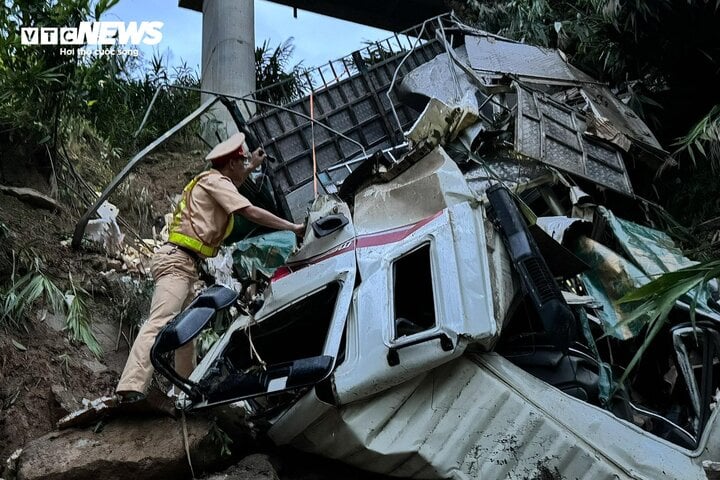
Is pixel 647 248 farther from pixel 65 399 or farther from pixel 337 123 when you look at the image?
pixel 65 399

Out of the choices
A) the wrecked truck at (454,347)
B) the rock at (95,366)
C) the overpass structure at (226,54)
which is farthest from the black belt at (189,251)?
the overpass structure at (226,54)

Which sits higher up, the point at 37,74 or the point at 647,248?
the point at 37,74

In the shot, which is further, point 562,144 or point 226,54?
point 226,54

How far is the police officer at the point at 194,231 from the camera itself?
385cm

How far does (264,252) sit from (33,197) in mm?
2351

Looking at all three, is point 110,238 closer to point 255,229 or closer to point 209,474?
point 255,229

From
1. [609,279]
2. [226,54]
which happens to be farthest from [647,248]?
[226,54]

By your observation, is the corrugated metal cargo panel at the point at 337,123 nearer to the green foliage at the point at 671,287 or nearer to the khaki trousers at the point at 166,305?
the khaki trousers at the point at 166,305

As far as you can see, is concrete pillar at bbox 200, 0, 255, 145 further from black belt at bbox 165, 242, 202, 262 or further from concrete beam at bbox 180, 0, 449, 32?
black belt at bbox 165, 242, 202, 262

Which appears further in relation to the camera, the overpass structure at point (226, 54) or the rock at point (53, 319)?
the overpass structure at point (226, 54)

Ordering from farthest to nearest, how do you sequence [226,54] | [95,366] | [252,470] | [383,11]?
[383,11] → [226,54] → [95,366] → [252,470]

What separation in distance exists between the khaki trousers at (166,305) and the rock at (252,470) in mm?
595

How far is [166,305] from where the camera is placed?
3.81 meters

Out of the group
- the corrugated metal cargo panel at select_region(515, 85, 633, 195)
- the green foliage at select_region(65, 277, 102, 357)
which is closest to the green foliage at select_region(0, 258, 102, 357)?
the green foliage at select_region(65, 277, 102, 357)
